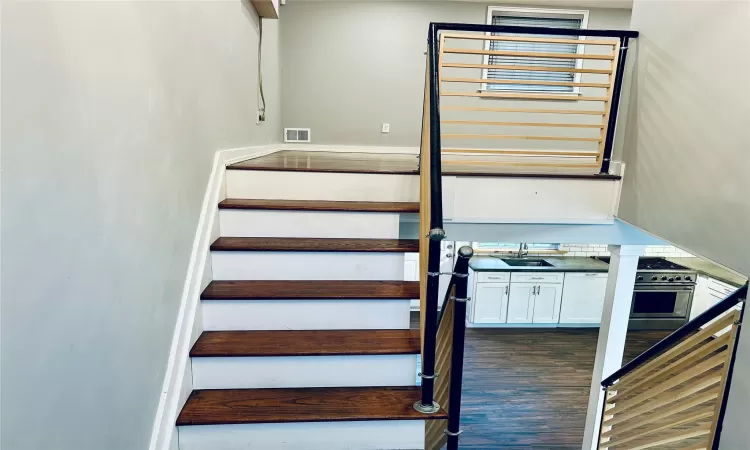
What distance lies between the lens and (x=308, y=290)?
206cm

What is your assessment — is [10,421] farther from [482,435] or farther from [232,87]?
[482,435]

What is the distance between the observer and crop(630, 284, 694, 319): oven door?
252 inches

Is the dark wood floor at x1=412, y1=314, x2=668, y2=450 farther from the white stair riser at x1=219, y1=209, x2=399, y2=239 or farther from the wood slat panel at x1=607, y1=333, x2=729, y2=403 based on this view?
the white stair riser at x1=219, y1=209, x2=399, y2=239

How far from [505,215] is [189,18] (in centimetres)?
195

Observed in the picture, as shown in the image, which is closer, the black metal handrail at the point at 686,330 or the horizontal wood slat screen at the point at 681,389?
the black metal handrail at the point at 686,330

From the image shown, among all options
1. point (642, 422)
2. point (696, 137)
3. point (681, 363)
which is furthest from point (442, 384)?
point (696, 137)

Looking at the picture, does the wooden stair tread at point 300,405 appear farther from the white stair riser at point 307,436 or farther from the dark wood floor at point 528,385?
the dark wood floor at point 528,385

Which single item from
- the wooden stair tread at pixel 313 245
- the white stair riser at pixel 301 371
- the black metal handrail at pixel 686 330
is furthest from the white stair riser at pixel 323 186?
the black metal handrail at pixel 686 330

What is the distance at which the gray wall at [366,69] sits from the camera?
199 inches

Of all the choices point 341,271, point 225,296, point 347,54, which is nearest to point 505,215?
point 341,271

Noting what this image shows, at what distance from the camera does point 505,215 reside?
269 cm

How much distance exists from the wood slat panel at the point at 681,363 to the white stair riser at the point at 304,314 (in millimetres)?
1298

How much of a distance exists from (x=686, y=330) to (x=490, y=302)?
436 centimetres

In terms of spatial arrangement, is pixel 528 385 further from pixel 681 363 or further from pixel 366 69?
pixel 366 69
